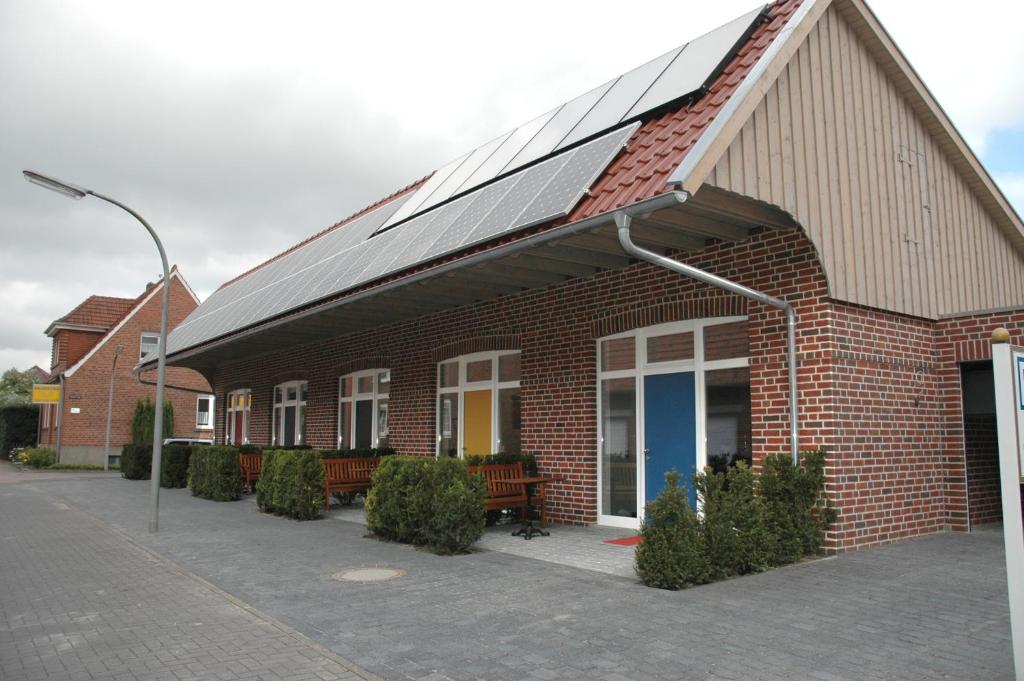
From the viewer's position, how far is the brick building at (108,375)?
3456 centimetres

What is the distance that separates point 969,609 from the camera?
605cm

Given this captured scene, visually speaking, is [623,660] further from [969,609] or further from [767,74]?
[767,74]

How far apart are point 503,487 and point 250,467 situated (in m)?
8.74

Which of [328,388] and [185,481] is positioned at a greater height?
[328,388]

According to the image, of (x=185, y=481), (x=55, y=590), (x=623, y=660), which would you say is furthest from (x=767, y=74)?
(x=185, y=481)

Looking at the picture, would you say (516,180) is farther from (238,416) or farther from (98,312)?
(98,312)

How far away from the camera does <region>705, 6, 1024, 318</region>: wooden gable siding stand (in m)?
8.14

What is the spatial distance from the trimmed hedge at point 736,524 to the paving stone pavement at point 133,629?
313 cm

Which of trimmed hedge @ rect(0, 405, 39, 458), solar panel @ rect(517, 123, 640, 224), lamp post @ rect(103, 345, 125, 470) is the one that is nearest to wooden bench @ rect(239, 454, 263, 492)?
solar panel @ rect(517, 123, 640, 224)

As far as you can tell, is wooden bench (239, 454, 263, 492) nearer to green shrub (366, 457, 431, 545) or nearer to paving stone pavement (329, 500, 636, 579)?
green shrub (366, 457, 431, 545)

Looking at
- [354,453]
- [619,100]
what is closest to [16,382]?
[354,453]

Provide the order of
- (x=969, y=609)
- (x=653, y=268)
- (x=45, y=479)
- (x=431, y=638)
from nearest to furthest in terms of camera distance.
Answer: (x=431, y=638), (x=969, y=609), (x=653, y=268), (x=45, y=479)

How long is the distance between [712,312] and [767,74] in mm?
2793

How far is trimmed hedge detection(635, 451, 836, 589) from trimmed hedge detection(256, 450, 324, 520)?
276 inches
